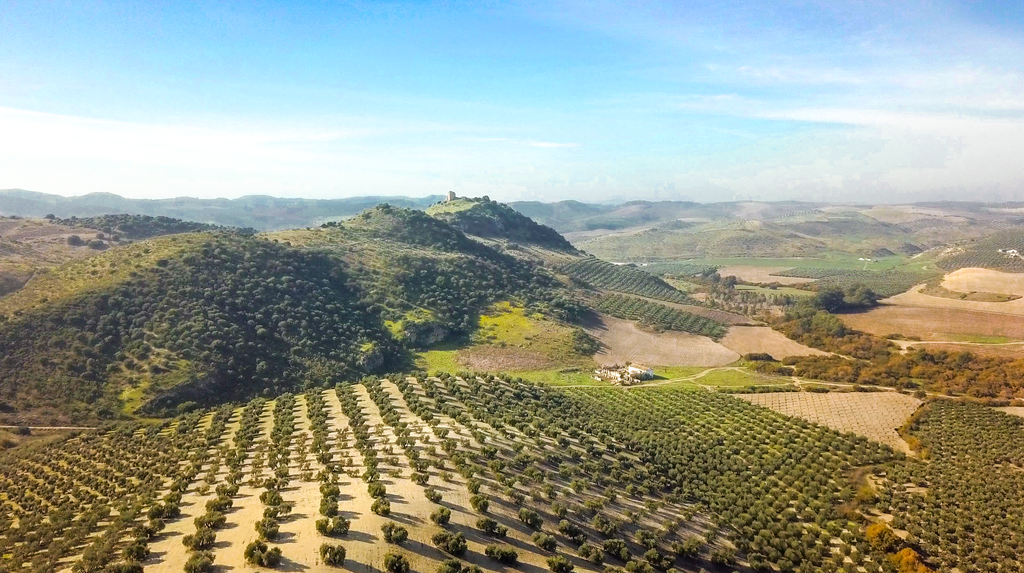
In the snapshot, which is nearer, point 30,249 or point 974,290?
point 30,249

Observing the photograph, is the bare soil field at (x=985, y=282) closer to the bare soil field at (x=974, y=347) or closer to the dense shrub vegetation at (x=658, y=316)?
the bare soil field at (x=974, y=347)

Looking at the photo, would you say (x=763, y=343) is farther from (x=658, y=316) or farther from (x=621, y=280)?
(x=621, y=280)

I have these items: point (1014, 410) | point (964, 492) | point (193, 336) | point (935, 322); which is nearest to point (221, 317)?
point (193, 336)

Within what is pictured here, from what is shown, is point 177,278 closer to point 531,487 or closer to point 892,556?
point 531,487

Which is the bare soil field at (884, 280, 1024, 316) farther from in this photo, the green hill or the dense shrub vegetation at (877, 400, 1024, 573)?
the green hill

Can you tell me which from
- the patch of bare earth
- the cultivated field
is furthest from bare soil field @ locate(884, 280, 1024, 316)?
the cultivated field

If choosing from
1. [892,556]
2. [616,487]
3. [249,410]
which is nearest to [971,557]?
A: [892,556]
